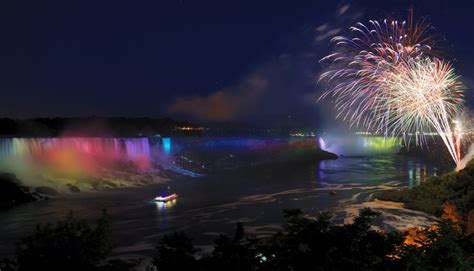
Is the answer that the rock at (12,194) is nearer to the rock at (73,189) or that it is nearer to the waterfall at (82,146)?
the rock at (73,189)

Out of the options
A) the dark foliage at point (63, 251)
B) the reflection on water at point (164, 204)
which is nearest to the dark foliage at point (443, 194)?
the reflection on water at point (164, 204)

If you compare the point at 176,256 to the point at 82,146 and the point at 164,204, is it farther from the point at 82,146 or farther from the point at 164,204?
the point at 82,146

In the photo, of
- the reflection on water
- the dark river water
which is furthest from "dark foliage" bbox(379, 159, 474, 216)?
the reflection on water

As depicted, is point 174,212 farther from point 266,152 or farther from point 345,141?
point 345,141

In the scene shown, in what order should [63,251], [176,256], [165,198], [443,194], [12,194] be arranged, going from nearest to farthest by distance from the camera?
[176,256] < [63,251] < [443,194] < [165,198] < [12,194]

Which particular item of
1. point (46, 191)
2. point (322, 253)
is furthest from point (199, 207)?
point (322, 253)

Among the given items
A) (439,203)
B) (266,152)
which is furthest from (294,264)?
(266,152)

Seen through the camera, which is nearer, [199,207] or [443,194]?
[443,194]

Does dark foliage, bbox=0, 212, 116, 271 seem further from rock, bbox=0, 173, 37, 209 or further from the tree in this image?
rock, bbox=0, 173, 37, 209
